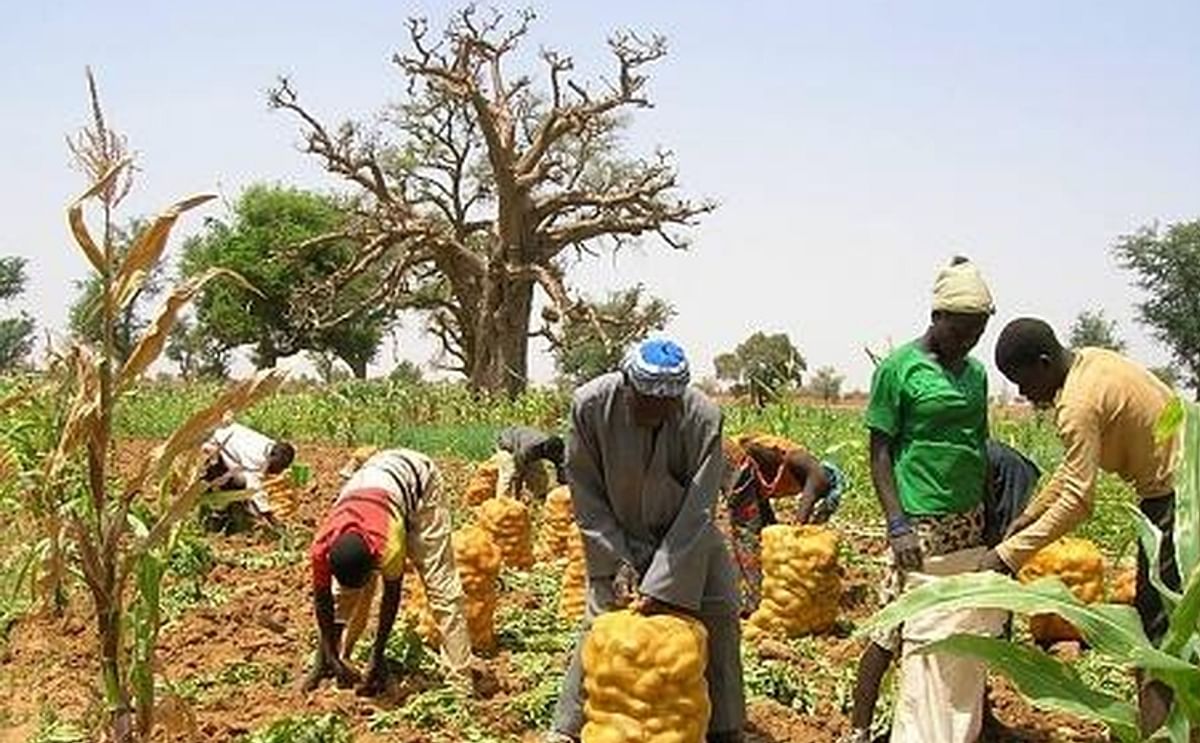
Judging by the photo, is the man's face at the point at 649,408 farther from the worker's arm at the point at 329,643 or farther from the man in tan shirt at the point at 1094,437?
the worker's arm at the point at 329,643

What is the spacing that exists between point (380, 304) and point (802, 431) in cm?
1752

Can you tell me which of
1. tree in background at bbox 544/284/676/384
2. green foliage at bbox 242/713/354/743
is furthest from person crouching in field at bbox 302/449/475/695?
tree in background at bbox 544/284/676/384

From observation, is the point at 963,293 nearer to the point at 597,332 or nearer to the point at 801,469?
the point at 801,469

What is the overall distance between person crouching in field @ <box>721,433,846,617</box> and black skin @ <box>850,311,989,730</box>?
236 centimetres

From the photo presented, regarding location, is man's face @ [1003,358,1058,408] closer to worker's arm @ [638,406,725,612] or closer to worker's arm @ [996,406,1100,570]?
worker's arm @ [996,406,1100,570]

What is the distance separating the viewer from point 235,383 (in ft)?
14.1

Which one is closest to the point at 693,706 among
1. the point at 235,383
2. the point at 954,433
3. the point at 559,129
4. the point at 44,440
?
the point at 954,433

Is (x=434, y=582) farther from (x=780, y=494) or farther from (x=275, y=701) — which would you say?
(x=780, y=494)

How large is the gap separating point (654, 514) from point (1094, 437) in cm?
144

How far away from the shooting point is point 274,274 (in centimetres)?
4253

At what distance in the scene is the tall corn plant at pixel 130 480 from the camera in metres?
4.05

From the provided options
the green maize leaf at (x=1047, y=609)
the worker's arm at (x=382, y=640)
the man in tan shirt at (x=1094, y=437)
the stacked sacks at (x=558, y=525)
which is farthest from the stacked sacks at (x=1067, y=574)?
the green maize leaf at (x=1047, y=609)

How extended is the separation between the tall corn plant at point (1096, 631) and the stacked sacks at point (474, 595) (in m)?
4.35

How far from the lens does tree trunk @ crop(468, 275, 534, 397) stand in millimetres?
31250
